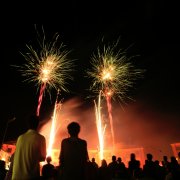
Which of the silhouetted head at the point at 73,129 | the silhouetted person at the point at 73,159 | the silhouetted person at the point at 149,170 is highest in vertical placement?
the silhouetted head at the point at 73,129

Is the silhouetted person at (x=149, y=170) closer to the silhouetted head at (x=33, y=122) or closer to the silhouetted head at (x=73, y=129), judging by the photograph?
the silhouetted head at (x=73, y=129)

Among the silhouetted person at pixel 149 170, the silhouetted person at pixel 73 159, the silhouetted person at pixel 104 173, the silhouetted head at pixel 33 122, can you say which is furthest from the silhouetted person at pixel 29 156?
the silhouetted person at pixel 104 173

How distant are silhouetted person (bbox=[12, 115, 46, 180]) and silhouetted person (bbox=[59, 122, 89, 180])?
352 mm

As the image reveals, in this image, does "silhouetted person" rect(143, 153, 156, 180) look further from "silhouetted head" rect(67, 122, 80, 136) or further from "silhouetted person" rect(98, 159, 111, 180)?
"silhouetted head" rect(67, 122, 80, 136)

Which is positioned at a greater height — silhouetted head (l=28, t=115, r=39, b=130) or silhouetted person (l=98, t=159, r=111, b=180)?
silhouetted head (l=28, t=115, r=39, b=130)

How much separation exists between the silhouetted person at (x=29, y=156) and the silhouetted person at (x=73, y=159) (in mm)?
352

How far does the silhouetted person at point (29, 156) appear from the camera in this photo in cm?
A: 315

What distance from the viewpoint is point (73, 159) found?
136 inches

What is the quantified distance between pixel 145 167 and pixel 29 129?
15.8 ft

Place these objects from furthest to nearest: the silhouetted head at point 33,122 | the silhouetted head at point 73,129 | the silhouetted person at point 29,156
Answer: the silhouetted head at point 73,129 < the silhouetted head at point 33,122 < the silhouetted person at point 29,156

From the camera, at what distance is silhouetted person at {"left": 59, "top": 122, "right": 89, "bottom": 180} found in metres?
3.33

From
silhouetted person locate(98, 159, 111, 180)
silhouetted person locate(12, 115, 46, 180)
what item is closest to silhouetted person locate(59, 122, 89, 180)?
silhouetted person locate(12, 115, 46, 180)

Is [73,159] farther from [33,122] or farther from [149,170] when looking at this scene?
[149,170]

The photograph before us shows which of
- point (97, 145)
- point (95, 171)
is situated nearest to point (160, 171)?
point (95, 171)
